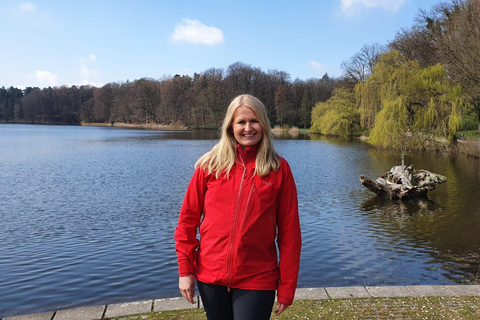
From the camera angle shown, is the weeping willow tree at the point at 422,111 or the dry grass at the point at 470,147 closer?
the dry grass at the point at 470,147

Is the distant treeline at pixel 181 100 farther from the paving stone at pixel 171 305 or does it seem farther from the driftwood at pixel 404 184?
the paving stone at pixel 171 305

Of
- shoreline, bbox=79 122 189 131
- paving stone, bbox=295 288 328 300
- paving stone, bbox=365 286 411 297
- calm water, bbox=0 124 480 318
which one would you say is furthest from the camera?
shoreline, bbox=79 122 189 131

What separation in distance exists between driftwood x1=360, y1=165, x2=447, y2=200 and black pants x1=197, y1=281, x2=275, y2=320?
1193 cm

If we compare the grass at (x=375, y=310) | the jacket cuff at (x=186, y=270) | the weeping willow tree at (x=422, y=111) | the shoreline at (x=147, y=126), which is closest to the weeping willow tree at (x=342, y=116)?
the weeping willow tree at (x=422, y=111)

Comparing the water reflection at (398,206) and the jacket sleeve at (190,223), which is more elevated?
the jacket sleeve at (190,223)

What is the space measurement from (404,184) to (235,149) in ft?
41.2

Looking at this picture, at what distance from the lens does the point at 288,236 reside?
2.40m

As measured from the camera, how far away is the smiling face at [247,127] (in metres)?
2.46

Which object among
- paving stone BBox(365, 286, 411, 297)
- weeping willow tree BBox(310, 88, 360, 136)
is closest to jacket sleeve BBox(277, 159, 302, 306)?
paving stone BBox(365, 286, 411, 297)

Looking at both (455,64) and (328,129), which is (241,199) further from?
(328,129)

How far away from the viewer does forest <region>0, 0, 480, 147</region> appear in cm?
2508

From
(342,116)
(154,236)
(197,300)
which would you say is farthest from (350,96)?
(197,300)

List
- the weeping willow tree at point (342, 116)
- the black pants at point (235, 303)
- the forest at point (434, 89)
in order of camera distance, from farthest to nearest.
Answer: the weeping willow tree at point (342, 116) → the forest at point (434, 89) → the black pants at point (235, 303)

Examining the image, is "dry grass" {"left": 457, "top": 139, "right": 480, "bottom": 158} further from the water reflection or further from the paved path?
the paved path
